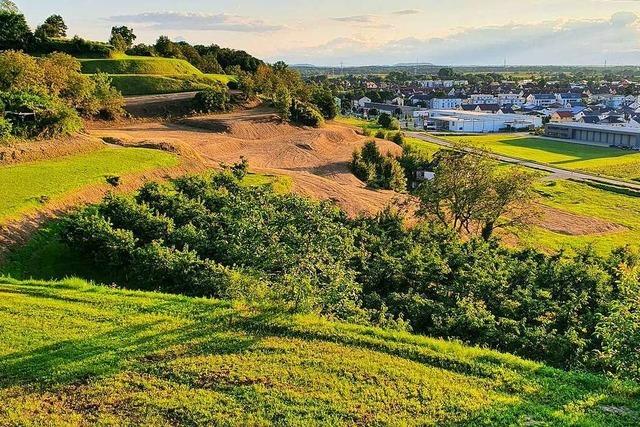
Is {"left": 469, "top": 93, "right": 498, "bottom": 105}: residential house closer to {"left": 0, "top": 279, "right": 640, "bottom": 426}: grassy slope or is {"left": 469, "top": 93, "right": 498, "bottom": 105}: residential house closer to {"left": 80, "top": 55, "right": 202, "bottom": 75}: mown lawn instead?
{"left": 80, "top": 55, "right": 202, "bottom": 75}: mown lawn

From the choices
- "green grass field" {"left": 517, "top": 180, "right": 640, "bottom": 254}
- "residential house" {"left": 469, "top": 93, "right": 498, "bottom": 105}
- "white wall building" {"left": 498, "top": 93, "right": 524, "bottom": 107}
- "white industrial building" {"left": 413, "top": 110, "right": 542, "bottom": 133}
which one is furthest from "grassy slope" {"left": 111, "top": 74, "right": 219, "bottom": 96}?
"white wall building" {"left": 498, "top": 93, "right": 524, "bottom": 107}

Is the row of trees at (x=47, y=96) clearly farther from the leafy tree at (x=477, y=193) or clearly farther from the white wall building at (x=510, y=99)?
the white wall building at (x=510, y=99)

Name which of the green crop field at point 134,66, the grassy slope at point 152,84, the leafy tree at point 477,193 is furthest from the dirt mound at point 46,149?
the green crop field at point 134,66

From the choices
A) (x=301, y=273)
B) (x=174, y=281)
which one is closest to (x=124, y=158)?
(x=174, y=281)

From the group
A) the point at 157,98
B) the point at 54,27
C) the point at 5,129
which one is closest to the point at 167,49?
the point at 54,27

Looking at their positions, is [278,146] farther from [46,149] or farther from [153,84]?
[46,149]

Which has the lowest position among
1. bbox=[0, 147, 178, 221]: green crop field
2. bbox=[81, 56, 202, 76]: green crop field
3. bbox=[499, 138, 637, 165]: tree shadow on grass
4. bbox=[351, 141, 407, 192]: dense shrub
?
bbox=[499, 138, 637, 165]: tree shadow on grass

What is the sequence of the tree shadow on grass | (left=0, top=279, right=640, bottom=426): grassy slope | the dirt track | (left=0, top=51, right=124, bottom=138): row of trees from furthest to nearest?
the tree shadow on grass < the dirt track < (left=0, top=51, right=124, bottom=138): row of trees < (left=0, top=279, right=640, bottom=426): grassy slope
